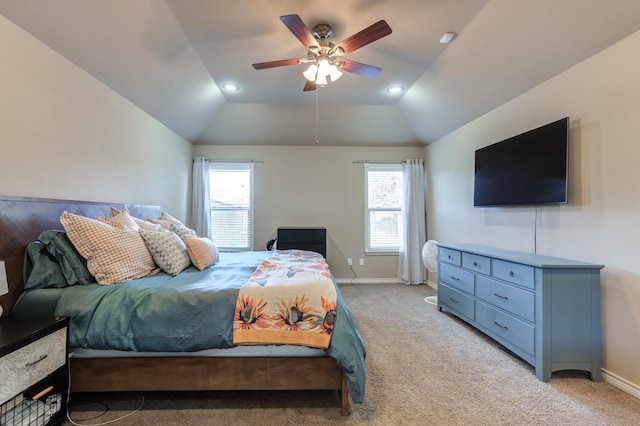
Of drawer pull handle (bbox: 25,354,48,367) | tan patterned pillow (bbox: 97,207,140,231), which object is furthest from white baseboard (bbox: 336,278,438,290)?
drawer pull handle (bbox: 25,354,48,367)

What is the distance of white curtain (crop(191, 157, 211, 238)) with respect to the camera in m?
4.52

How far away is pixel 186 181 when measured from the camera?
4.43 metres

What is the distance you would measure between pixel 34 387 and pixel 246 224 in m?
3.46

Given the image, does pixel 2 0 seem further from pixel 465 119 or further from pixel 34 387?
pixel 465 119

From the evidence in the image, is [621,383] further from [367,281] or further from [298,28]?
[298,28]

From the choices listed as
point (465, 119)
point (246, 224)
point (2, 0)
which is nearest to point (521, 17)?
point (465, 119)

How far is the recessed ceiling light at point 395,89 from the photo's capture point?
360 cm

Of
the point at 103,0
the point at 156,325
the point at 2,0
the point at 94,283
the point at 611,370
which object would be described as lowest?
the point at 611,370

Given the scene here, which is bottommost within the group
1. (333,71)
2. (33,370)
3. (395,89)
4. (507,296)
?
(33,370)

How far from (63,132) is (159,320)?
67.5 inches

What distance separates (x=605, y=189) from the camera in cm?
205

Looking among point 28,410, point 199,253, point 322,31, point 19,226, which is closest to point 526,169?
point 322,31

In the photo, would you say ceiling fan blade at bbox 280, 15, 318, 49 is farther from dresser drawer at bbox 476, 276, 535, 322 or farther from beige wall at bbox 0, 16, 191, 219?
dresser drawer at bbox 476, 276, 535, 322

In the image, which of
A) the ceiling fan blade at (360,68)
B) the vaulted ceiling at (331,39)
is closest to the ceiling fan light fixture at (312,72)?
the ceiling fan blade at (360,68)
